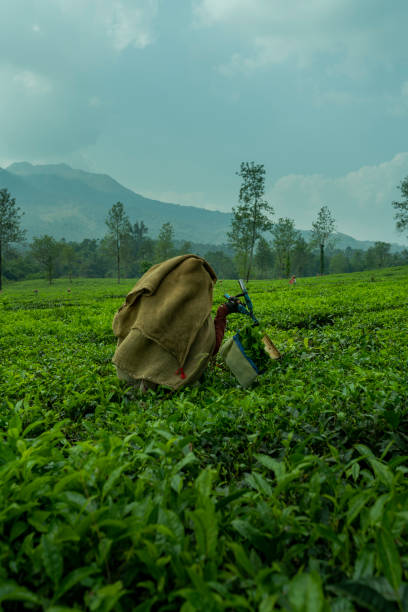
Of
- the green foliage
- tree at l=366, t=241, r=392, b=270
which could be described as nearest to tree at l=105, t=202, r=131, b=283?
the green foliage

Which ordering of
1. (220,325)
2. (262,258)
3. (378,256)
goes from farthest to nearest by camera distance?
Answer: (378,256), (262,258), (220,325)

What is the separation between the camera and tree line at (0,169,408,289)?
131 ft

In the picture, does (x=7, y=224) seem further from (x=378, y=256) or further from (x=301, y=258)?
(x=378, y=256)

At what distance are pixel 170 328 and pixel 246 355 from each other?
3.22ft

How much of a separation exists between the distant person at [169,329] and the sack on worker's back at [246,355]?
10.3 inches

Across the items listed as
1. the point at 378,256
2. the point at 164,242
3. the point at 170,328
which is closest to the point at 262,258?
the point at 164,242

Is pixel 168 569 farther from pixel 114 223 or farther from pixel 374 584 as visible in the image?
pixel 114 223

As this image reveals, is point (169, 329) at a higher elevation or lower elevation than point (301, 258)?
lower

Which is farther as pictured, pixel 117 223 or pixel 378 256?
pixel 378 256

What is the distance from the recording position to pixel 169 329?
403 cm

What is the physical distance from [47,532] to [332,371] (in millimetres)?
3119

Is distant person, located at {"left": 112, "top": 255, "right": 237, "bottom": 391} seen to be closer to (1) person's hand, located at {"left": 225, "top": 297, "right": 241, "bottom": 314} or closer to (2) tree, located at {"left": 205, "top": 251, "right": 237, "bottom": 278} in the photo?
(1) person's hand, located at {"left": 225, "top": 297, "right": 241, "bottom": 314}

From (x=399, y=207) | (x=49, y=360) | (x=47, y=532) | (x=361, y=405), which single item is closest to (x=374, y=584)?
(x=47, y=532)

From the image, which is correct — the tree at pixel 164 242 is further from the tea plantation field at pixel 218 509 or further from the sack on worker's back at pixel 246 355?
the tea plantation field at pixel 218 509
